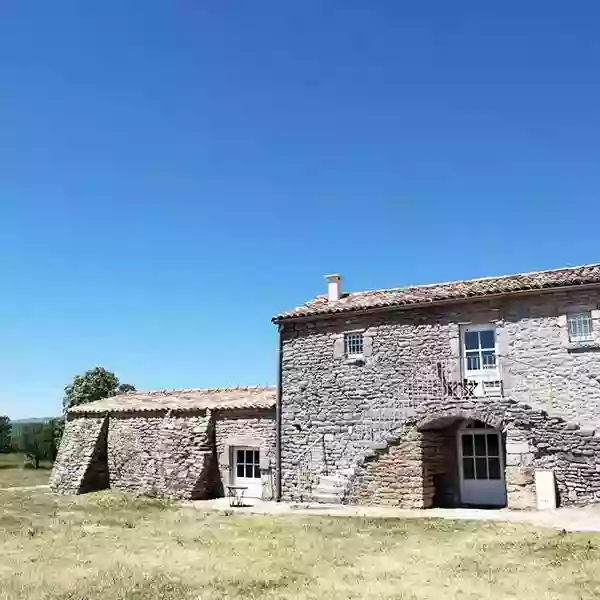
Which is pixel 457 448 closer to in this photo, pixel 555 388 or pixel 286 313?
pixel 555 388

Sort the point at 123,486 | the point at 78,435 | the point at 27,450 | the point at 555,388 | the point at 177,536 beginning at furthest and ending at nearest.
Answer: the point at 27,450
the point at 78,435
the point at 123,486
the point at 555,388
the point at 177,536

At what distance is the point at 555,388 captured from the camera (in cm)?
1452

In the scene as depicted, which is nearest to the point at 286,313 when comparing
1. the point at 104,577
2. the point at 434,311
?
the point at 434,311

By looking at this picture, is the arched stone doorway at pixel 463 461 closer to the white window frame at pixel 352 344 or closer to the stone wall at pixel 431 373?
the stone wall at pixel 431 373

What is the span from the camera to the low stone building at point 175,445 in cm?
1814

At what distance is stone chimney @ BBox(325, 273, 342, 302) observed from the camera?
18.7 m

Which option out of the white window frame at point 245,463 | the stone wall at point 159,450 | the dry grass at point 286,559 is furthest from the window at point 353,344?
the dry grass at point 286,559

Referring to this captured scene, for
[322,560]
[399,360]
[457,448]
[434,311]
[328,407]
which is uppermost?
[434,311]

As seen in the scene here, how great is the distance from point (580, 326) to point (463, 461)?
441 centimetres

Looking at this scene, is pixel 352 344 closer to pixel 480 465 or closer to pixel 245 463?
pixel 480 465

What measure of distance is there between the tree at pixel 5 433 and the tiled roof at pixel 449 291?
26.3 meters

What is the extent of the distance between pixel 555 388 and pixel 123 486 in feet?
41.8

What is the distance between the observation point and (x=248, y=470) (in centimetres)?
1828

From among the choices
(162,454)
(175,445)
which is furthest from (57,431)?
(175,445)
